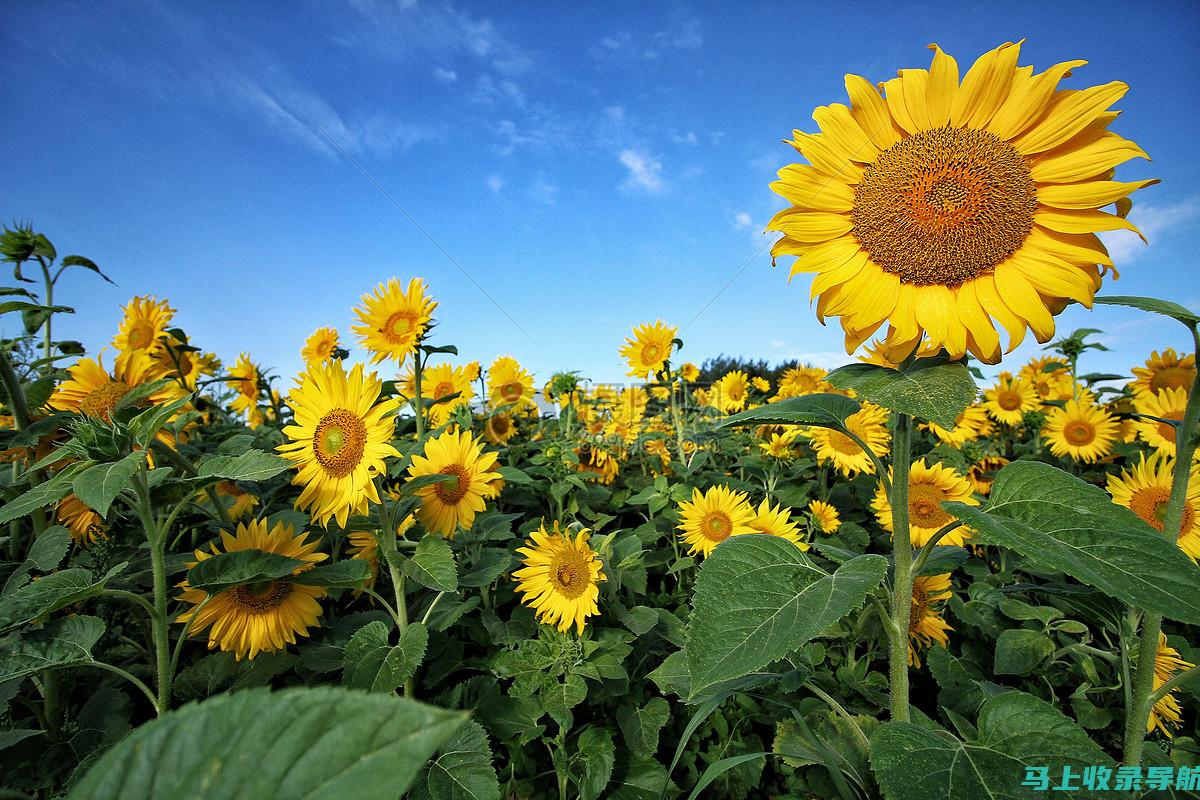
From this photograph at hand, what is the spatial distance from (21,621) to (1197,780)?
256 centimetres

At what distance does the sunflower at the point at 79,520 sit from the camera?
2051 millimetres

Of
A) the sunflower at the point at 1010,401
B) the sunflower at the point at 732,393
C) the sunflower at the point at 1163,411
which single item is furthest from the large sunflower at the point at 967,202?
the sunflower at the point at 1010,401

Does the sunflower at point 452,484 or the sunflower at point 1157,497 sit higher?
the sunflower at point 1157,497

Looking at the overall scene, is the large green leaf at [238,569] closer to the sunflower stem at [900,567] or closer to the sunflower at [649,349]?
the sunflower stem at [900,567]

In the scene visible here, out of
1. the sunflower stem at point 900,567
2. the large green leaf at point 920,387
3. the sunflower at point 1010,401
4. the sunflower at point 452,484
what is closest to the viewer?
the large green leaf at point 920,387

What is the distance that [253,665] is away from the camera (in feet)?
5.80

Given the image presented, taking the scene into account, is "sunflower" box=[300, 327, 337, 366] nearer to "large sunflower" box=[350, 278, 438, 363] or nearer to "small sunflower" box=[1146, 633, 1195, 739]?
"large sunflower" box=[350, 278, 438, 363]

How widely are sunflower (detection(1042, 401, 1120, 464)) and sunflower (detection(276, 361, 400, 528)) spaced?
4.39m

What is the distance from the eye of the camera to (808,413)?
1.27 m

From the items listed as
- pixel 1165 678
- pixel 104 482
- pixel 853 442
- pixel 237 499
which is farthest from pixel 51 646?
pixel 1165 678

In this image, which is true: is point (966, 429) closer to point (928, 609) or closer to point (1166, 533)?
point (928, 609)

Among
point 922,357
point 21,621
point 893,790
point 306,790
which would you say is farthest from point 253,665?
point 922,357

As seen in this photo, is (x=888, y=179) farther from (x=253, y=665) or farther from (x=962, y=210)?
(x=253, y=665)

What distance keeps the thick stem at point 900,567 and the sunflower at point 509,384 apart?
3.16m
